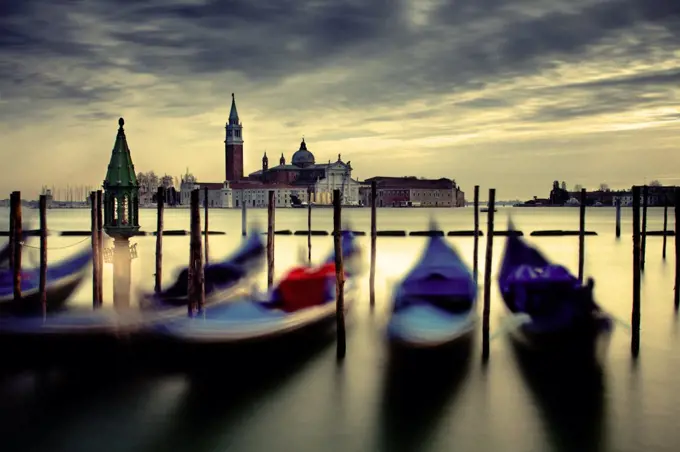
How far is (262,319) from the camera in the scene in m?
8.54

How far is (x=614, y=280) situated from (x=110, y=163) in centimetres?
1150

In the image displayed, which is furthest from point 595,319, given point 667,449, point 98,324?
point 98,324

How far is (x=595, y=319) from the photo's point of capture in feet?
31.1

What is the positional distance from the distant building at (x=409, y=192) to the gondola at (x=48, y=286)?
95.1m

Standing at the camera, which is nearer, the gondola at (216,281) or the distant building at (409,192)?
the gondola at (216,281)

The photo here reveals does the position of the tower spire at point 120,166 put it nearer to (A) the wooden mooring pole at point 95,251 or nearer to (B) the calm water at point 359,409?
(A) the wooden mooring pole at point 95,251

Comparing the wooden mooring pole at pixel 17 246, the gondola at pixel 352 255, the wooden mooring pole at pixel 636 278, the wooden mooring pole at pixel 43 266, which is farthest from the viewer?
the gondola at pixel 352 255

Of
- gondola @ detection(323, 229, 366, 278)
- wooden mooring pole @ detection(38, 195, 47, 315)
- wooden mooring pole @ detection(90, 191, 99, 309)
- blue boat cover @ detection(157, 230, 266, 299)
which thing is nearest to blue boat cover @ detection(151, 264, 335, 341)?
blue boat cover @ detection(157, 230, 266, 299)

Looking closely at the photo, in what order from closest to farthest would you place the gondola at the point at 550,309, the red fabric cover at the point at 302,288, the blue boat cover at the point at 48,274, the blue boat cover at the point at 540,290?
the gondola at the point at 550,309, the blue boat cover at the point at 540,290, the red fabric cover at the point at 302,288, the blue boat cover at the point at 48,274

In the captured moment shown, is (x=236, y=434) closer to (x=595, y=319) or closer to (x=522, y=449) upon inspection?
(x=522, y=449)

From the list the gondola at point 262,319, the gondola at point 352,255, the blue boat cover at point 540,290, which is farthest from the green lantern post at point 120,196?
the gondola at point 352,255

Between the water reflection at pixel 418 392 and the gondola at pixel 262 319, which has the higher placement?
the gondola at pixel 262 319

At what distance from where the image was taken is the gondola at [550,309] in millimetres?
8984

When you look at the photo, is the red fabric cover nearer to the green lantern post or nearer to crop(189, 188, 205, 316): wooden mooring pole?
crop(189, 188, 205, 316): wooden mooring pole
